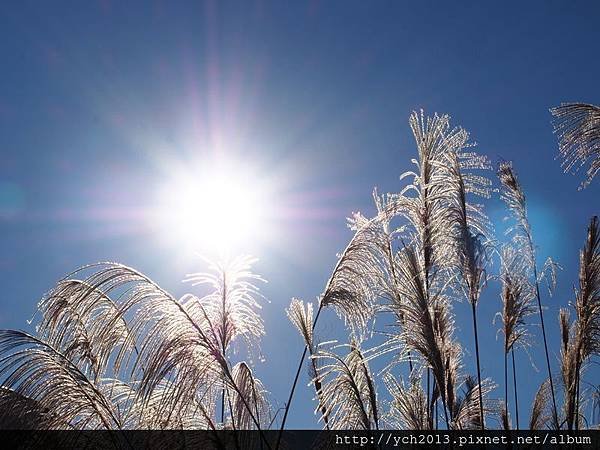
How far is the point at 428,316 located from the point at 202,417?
2.13 meters

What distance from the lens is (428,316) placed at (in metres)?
5.21

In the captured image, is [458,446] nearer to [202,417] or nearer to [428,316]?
[428,316]

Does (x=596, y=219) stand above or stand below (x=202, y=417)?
above

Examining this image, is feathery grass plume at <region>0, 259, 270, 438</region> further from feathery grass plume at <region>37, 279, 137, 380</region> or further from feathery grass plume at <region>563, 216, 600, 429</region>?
feathery grass plume at <region>563, 216, 600, 429</region>

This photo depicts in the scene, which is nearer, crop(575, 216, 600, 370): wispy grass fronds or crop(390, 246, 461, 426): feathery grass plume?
crop(390, 246, 461, 426): feathery grass plume

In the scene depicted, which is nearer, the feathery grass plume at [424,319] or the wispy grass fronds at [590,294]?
the feathery grass plume at [424,319]

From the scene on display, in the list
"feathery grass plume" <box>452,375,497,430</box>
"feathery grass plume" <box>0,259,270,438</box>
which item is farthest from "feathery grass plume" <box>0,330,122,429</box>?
"feathery grass plume" <box>452,375,497,430</box>

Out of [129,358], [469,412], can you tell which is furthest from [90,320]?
[469,412]

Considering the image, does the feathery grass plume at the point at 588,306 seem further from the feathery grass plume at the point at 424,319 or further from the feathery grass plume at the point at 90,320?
the feathery grass plume at the point at 90,320

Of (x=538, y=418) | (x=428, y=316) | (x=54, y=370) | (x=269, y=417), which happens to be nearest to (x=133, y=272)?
(x=54, y=370)

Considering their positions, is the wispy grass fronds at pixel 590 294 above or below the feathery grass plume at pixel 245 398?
above

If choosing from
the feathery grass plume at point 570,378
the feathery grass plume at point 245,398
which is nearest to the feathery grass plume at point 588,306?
the feathery grass plume at point 570,378

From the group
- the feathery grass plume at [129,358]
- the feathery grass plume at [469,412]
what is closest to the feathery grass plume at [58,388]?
the feathery grass plume at [129,358]

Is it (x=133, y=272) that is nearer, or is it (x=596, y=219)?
(x=133, y=272)
